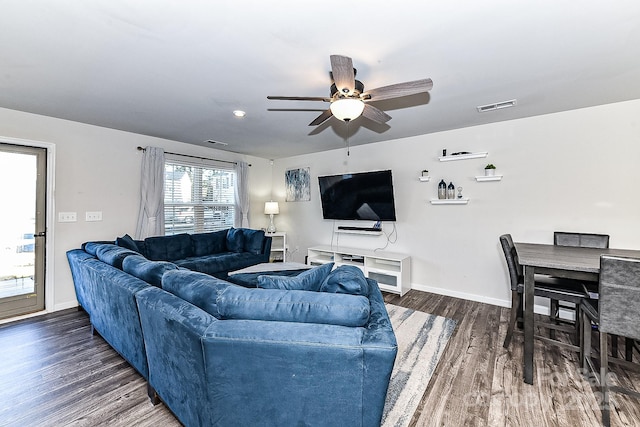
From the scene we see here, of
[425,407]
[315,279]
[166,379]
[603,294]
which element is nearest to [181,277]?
[166,379]

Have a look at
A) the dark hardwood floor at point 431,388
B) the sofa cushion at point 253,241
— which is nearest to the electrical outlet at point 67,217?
the dark hardwood floor at point 431,388

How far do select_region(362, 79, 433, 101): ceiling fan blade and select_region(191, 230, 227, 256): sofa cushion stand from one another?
3.57 m

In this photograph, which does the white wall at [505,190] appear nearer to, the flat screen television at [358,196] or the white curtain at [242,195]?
the flat screen television at [358,196]

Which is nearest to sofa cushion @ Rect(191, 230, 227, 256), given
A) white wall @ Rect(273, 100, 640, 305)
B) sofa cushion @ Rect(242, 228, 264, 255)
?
sofa cushion @ Rect(242, 228, 264, 255)

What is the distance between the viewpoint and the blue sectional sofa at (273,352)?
4.04 feet

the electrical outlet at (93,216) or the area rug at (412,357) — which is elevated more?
the electrical outlet at (93,216)

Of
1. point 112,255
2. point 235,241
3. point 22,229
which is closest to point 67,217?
point 22,229

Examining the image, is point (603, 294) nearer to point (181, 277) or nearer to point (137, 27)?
point (181, 277)

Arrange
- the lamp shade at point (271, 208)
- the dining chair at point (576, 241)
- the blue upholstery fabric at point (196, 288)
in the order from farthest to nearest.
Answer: the lamp shade at point (271, 208) → the dining chair at point (576, 241) → the blue upholstery fabric at point (196, 288)

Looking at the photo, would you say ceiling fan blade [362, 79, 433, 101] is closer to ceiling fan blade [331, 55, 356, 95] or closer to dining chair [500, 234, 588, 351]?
ceiling fan blade [331, 55, 356, 95]

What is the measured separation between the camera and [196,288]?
1.60 metres

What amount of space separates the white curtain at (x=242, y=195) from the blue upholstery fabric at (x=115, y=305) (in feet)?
9.00

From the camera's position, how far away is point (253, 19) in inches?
64.6

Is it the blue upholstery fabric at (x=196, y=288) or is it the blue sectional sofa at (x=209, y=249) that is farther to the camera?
the blue sectional sofa at (x=209, y=249)
